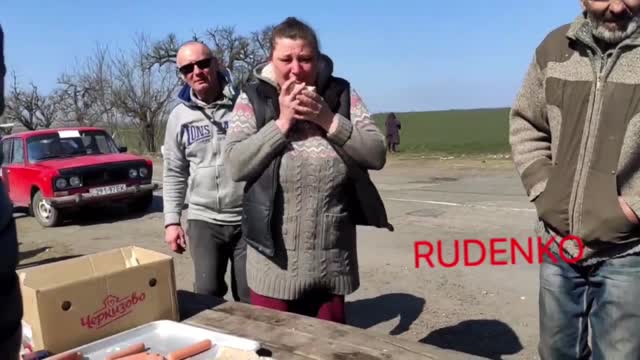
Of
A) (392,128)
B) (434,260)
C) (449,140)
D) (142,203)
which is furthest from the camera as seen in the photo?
(449,140)

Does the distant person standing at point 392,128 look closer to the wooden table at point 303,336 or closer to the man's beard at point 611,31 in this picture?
the man's beard at point 611,31

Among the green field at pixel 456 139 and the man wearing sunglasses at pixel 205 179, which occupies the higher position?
the man wearing sunglasses at pixel 205 179

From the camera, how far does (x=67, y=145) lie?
1155cm

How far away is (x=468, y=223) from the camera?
8805 millimetres

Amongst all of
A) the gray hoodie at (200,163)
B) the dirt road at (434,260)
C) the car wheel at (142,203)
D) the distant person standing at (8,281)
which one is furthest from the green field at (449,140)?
the car wheel at (142,203)

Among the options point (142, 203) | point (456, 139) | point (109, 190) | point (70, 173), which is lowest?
point (456, 139)

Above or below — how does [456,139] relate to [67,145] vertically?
below

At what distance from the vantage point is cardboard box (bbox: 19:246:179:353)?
2.04 m

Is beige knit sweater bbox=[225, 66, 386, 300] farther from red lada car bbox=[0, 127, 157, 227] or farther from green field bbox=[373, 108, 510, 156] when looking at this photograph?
red lada car bbox=[0, 127, 157, 227]

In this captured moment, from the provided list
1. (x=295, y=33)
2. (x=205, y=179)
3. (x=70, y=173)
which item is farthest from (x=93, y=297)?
(x=70, y=173)

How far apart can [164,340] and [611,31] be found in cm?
195

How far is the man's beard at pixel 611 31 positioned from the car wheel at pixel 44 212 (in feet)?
33.2

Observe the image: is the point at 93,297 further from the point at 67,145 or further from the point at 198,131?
the point at 67,145

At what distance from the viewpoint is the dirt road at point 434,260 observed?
15.3 ft
